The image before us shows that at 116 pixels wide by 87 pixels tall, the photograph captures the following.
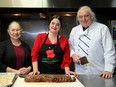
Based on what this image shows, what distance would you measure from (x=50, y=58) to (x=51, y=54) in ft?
0.10

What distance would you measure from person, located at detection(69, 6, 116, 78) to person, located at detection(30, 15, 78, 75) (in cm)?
8

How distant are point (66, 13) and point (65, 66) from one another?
1039 mm

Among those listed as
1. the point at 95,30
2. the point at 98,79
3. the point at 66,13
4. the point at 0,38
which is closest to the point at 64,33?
the point at 66,13

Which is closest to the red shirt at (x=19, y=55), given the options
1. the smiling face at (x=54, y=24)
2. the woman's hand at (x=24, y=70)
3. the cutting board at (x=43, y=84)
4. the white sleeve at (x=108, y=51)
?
the woman's hand at (x=24, y=70)

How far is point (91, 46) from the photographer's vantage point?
149cm

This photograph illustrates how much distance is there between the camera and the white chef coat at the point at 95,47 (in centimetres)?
144

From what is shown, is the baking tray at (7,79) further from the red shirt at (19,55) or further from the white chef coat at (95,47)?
the white chef coat at (95,47)

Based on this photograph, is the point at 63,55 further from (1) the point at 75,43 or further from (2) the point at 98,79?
(2) the point at 98,79

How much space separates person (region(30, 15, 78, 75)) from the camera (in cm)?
144

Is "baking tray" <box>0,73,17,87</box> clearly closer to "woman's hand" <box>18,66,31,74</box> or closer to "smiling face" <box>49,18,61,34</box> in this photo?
"woman's hand" <box>18,66,31,74</box>

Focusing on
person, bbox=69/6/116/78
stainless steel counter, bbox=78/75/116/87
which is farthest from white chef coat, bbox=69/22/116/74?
stainless steel counter, bbox=78/75/116/87

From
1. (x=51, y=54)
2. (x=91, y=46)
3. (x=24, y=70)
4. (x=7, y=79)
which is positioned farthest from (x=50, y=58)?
(x=7, y=79)

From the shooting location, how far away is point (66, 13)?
2355 millimetres

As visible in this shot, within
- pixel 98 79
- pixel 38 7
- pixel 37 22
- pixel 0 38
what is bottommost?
pixel 98 79
